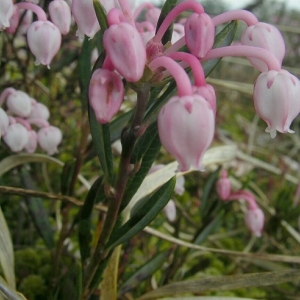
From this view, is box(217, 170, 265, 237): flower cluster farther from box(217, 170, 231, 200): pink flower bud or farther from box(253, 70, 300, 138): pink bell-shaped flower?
box(253, 70, 300, 138): pink bell-shaped flower

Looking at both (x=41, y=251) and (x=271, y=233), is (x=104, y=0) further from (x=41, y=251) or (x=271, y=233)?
(x=271, y=233)

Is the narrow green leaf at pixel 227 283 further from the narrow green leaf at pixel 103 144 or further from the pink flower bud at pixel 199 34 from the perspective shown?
the pink flower bud at pixel 199 34

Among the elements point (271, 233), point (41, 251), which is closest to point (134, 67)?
point (41, 251)

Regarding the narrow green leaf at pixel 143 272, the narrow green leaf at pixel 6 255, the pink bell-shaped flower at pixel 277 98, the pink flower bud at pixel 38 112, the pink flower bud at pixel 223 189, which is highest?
the pink bell-shaped flower at pixel 277 98

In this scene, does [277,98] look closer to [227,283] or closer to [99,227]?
[227,283]

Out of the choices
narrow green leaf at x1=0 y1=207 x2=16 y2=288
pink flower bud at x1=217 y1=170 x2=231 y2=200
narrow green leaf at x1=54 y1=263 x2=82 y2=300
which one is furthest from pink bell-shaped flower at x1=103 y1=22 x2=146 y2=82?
pink flower bud at x1=217 y1=170 x2=231 y2=200

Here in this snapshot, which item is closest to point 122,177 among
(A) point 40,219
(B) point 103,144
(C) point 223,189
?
(B) point 103,144

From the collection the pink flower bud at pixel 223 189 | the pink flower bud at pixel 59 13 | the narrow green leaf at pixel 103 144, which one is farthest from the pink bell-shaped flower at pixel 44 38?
the pink flower bud at pixel 223 189
